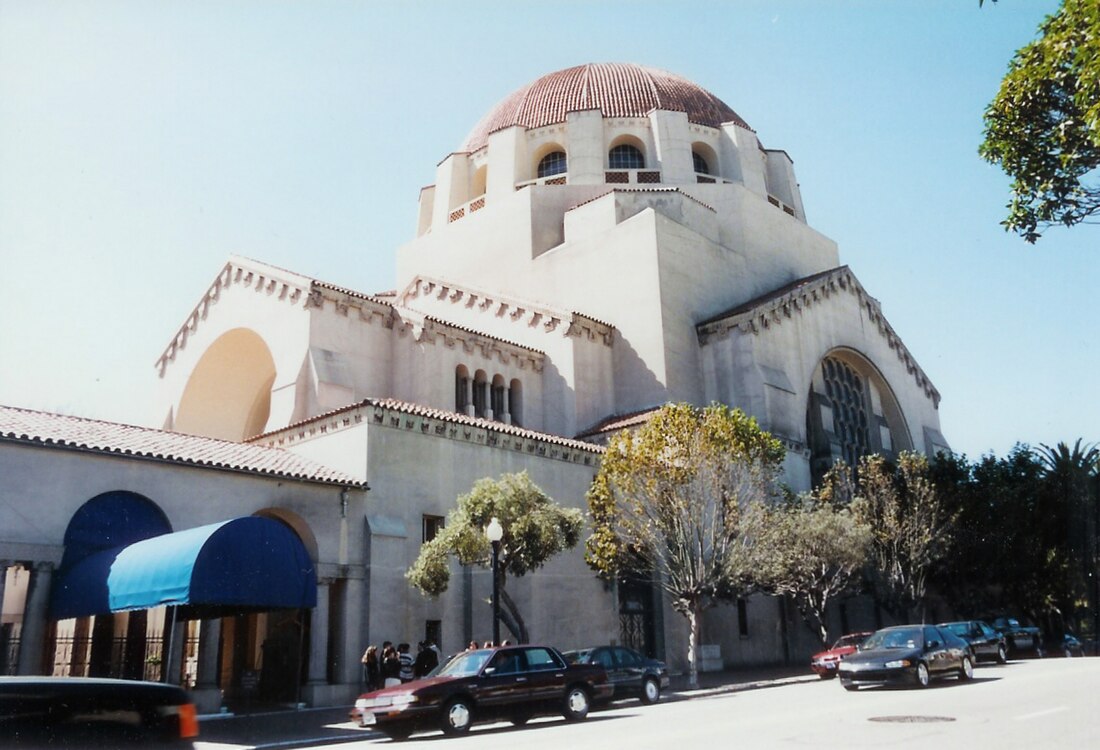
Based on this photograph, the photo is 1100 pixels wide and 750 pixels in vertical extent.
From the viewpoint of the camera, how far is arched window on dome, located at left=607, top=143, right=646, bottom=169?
4100cm

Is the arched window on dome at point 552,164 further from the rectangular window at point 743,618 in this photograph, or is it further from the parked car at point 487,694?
the parked car at point 487,694

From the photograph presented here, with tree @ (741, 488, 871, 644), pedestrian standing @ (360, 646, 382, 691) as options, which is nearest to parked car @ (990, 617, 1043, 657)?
tree @ (741, 488, 871, 644)

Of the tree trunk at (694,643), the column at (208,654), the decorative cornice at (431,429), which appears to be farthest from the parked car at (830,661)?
the column at (208,654)

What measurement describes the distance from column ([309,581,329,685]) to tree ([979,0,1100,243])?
15734 millimetres

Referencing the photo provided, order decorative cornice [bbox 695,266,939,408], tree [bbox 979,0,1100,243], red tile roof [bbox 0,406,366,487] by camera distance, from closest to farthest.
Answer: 1. tree [bbox 979,0,1100,243]
2. red tile roof [bbox 0,406,366,487]
3. decorative cornice [bbox 695,266,939,408]

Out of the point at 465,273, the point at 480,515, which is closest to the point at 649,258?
the point at 465,273

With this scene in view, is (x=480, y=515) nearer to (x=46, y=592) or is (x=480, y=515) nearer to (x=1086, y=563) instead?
(x=46, y=592)

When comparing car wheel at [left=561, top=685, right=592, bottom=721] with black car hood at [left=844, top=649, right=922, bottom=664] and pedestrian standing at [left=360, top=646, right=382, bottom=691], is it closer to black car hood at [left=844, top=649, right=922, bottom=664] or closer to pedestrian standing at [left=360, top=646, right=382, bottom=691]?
pedestrian standing at [left=360, top=646, right=382, bottom=691]

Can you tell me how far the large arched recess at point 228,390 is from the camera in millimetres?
31547

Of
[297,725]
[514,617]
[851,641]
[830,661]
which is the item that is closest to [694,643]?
[830,661]

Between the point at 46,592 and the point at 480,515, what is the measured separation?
8.53m

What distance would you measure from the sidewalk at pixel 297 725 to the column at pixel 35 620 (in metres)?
3.27

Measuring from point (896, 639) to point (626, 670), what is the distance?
18.4 ft

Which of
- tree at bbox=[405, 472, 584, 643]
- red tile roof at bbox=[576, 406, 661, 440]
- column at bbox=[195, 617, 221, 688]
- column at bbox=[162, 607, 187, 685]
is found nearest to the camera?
column at bbox=[162, 607, 187, 685]
